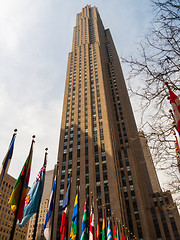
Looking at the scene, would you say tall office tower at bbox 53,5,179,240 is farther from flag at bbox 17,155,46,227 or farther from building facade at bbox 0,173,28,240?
building facade at bbox 0,173,28,240

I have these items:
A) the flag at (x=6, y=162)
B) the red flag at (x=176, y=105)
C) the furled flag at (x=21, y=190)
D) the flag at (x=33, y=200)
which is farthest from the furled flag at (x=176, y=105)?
the flag at (x=6, y=162)

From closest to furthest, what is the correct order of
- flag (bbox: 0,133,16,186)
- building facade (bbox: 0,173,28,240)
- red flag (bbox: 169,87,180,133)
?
1. red flag (bbox: 169,87,180,133)
2. flag (bbox: 0,133,16,186)
3. building facade (bbox: 0,173,28,240)

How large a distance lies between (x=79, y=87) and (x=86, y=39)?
42811 millimetres

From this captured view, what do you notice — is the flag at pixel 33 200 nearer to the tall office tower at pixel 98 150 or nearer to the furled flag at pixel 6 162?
the furled flag at pixel 6 162

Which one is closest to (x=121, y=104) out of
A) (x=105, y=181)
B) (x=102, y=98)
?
(x=102, y=98)

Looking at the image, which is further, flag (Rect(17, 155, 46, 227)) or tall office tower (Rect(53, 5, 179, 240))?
tall office tower (Rect(53, 5, 179, 240))

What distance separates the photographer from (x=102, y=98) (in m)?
70.4

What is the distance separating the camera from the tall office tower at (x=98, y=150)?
49062 mm

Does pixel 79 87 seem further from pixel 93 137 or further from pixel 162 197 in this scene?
pixel 162 197

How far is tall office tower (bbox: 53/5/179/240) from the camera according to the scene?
49.1m

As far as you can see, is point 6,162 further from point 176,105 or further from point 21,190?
point 176,105

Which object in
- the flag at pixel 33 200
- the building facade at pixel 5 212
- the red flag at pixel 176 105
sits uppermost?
the building facade at pixel 5 212

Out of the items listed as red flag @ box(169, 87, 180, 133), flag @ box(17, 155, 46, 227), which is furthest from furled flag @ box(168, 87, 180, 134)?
flag @ box(17, 155, 46, 227)

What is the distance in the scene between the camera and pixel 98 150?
57406 millimetres
